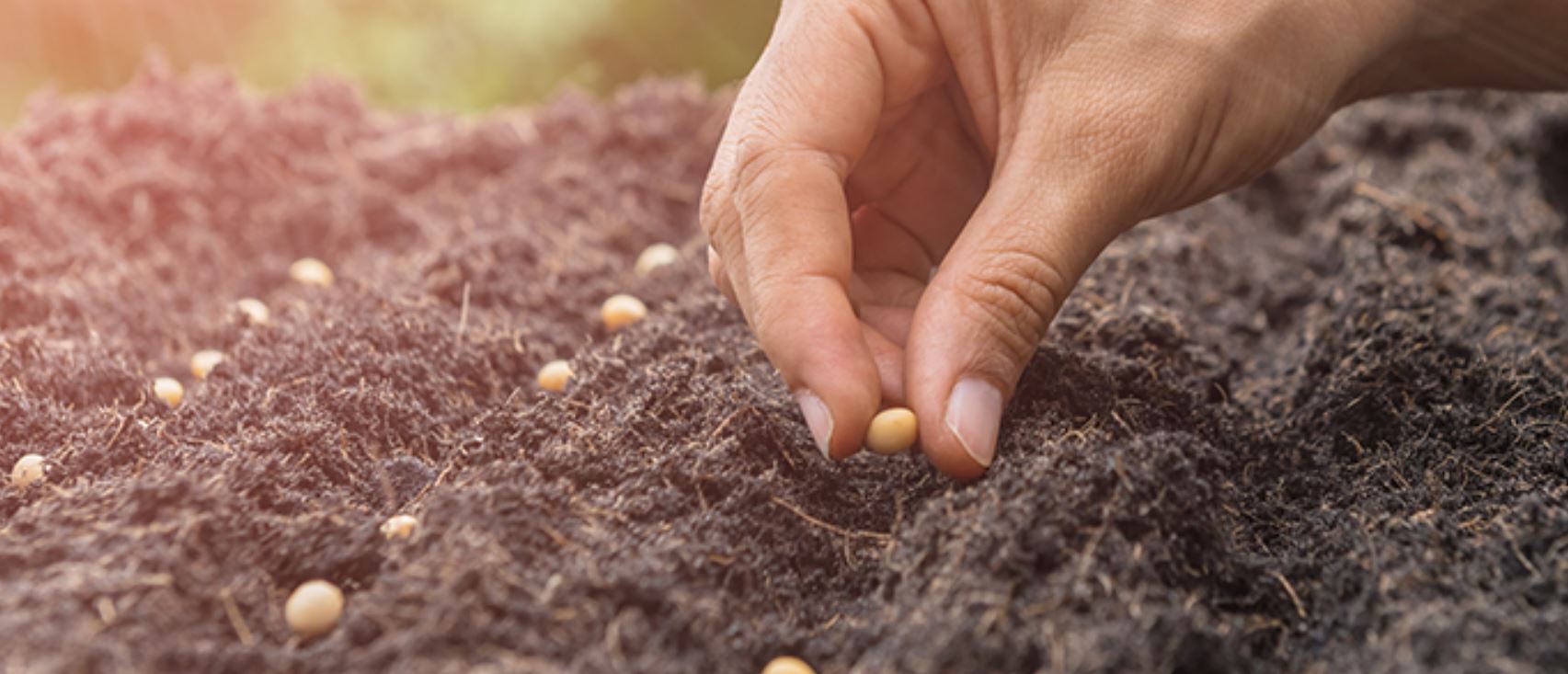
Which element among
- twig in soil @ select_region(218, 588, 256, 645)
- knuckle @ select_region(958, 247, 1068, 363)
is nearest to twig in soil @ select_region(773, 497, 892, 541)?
knuckle @ select_region(958, 247, 1068, 363)

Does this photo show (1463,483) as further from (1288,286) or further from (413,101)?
(413,101)

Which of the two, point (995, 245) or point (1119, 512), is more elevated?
point (995, 245)

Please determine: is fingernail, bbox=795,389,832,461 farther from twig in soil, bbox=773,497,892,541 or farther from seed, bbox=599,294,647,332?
seed, bbox=599,294,647,332

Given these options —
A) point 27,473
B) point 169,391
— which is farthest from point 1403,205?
point 27,473

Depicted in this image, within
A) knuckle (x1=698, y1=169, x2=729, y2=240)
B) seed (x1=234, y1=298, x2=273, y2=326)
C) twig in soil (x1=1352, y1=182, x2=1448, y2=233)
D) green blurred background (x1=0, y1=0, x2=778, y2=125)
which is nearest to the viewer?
knuckle (x1=698, y1=169, x2=729, y2=240)

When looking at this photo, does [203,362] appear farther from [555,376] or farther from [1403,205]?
[1403,205]

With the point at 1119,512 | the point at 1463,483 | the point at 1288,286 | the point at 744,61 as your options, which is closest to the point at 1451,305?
the point at 1288,286

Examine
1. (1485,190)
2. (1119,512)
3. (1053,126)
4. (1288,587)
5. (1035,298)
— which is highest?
(1053,126)
